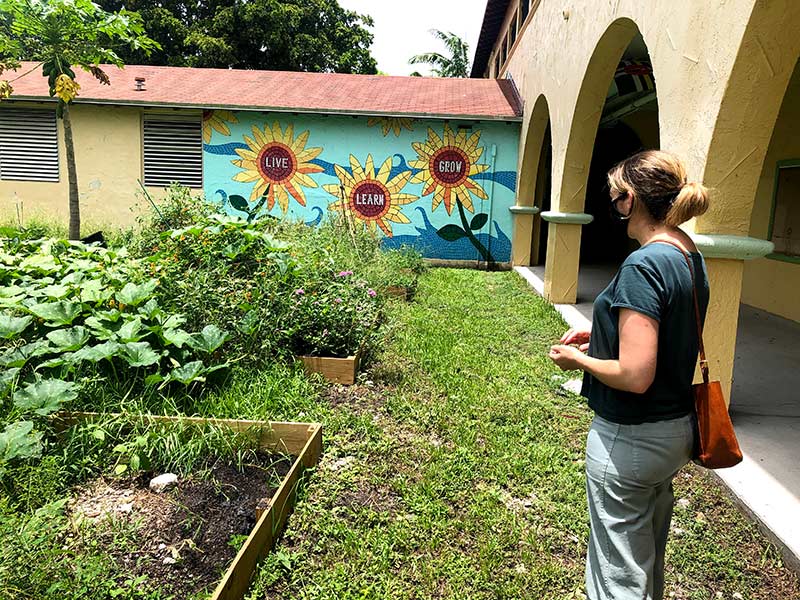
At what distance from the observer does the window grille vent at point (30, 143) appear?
12820mm

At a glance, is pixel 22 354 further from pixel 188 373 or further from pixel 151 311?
pixel 188 373

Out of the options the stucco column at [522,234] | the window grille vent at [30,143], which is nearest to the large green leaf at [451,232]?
the stucco column at [522,234]

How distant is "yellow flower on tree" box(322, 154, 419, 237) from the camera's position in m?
12.6

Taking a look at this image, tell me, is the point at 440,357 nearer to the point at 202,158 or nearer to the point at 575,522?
the point at 575,522

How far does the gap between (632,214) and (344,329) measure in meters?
3.17

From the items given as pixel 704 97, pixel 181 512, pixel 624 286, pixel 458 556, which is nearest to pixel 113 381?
pixel 181 512

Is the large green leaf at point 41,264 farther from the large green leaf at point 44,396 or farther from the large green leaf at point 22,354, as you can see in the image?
the large green leaf at point 44,396

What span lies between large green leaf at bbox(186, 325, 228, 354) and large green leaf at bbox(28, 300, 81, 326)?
30.1 inches

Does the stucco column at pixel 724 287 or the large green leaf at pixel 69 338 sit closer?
the large green leaf at pixel 69 338

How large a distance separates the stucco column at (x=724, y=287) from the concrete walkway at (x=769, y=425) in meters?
0.44

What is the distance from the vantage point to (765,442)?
3885mm

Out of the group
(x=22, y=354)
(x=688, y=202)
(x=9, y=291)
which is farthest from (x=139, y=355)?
(x=688, y=202)

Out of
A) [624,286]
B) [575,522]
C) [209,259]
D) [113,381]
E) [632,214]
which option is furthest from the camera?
[209,259]

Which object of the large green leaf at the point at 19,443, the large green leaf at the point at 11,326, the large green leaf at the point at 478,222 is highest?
the large green leaf at the point at 478,222
